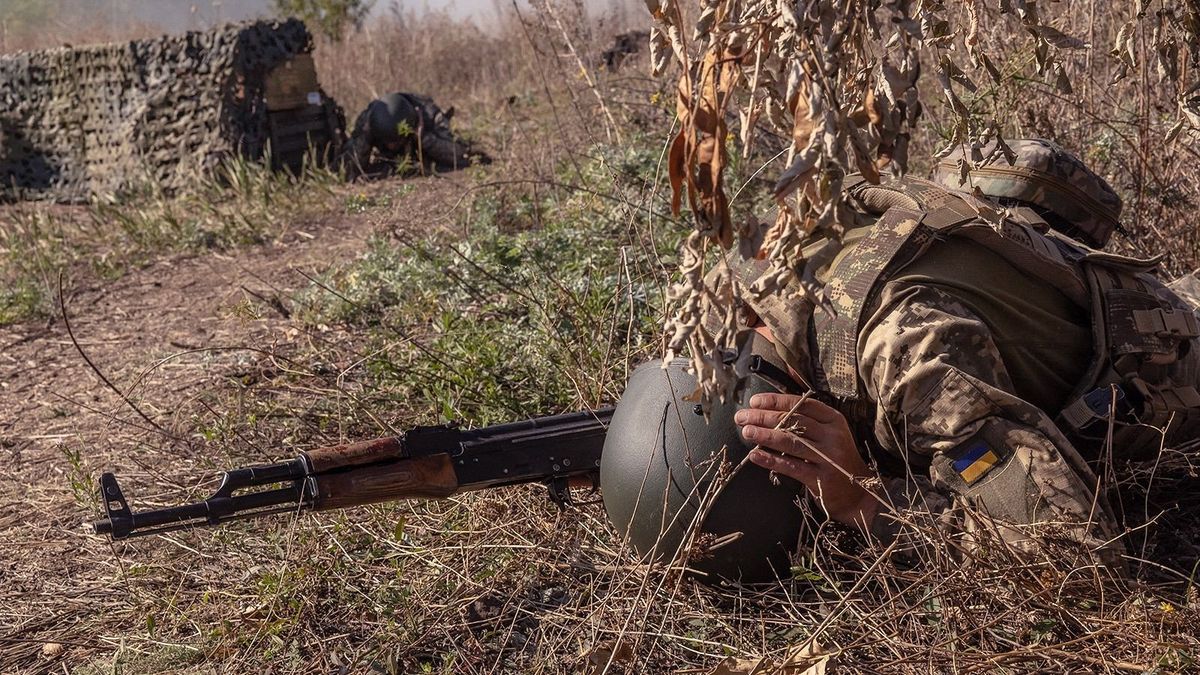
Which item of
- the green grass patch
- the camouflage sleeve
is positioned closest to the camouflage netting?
the green grass patch

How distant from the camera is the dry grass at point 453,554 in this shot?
265cm

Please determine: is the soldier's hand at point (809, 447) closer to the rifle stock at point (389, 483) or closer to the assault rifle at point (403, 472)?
the assault rifle at point (403, 472)

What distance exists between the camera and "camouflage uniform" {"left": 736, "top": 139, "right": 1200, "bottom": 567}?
2633 mm

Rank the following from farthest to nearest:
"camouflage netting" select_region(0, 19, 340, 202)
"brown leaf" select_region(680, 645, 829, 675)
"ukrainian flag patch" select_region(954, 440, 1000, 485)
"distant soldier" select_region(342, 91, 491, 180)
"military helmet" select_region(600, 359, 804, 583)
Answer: "distant soldier" select_region(342, 91, 491, 180) < "camouflage netting" select_region(0, 19, 340, 202) < "military helmet" select_region(600, 359, 804, 583) < "ukrainian flag patch" select_region(954, 440, 1000, 485) < "brown leaf" select_region(680, 645, 829, 675)

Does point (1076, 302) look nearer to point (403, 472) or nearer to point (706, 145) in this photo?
point (706, 145)

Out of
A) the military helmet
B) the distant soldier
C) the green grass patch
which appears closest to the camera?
the military helmet

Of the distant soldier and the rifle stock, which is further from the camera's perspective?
the distant soldier

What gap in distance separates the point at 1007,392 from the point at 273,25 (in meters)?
8.99

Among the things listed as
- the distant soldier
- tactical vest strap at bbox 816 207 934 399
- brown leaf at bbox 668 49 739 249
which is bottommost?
the distant soldier

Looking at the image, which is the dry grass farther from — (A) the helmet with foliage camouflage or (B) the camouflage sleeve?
(A) the helmet with foliage camouflage

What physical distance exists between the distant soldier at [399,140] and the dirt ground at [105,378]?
162 cm

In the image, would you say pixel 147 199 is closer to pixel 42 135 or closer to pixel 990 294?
pixel 42 135

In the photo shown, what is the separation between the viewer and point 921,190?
294cm

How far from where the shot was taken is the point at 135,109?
10367 millimetres
